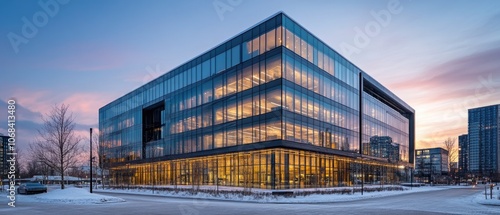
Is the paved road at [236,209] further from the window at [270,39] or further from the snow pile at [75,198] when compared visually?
the window at [270,39]

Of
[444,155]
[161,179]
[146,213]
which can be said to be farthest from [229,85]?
[444,155]

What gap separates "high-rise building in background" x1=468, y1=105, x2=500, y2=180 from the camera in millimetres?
152125

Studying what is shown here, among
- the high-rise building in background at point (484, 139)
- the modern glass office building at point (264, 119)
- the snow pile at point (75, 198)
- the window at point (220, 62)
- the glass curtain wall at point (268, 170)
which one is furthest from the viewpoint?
the high-rise building in background at point (484, 139)

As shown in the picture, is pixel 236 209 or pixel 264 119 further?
pixel 264 119

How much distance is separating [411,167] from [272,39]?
66.8 m

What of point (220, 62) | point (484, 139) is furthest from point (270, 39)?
point (484, 139)

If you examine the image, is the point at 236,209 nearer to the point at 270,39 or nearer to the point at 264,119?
the point at 264,119

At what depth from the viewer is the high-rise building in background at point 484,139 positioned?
15212cm

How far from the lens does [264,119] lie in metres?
45.3

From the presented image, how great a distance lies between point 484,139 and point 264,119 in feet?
507

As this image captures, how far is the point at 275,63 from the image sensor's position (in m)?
44.5

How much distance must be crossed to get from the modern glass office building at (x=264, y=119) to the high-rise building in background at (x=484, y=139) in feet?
332

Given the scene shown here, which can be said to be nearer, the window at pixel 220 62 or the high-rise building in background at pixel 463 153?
the window at pixel 220 62

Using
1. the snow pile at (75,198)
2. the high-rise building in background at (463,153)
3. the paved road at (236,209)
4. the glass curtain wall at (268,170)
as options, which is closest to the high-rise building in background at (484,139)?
the high-rise building in background at (463,153)
